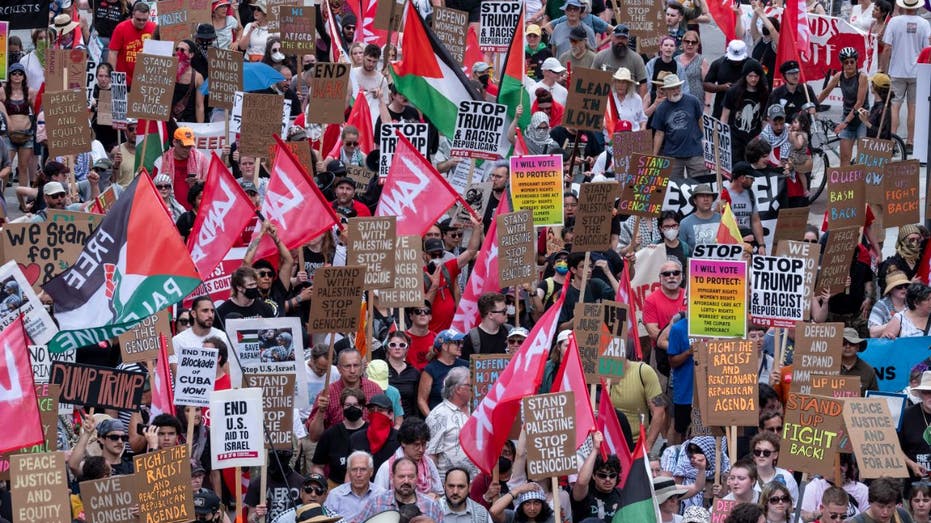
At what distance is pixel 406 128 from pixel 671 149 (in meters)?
2.83

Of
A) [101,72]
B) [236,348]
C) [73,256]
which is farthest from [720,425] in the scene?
[101,72]

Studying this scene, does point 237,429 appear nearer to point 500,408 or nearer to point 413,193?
point 500,408

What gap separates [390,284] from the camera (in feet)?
57.7

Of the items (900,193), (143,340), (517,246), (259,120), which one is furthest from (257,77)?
(143,340)

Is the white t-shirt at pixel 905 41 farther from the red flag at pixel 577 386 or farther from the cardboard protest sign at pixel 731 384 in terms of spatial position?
the red flag at pixel 577 386

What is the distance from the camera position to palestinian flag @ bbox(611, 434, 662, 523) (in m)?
14.4

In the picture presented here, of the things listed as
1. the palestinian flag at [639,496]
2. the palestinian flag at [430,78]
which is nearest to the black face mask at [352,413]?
the palestinian flag at [639,496]

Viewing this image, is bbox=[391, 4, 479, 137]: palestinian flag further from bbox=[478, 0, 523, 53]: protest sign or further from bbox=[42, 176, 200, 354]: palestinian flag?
bbox=[42, 176, 200, 354]: palestinian flag

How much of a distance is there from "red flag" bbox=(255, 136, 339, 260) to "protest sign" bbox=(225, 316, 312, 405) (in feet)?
7.16

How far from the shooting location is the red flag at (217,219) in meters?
17.9

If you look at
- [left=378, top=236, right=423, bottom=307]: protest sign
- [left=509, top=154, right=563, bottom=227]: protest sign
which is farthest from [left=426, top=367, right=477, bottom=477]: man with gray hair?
[left=509, top=154, right=563, bottom=227]: protest sign

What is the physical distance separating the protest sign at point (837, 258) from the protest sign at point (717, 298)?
85.7 inches

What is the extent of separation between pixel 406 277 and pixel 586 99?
13.1 feet

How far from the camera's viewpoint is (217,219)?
17922mm
